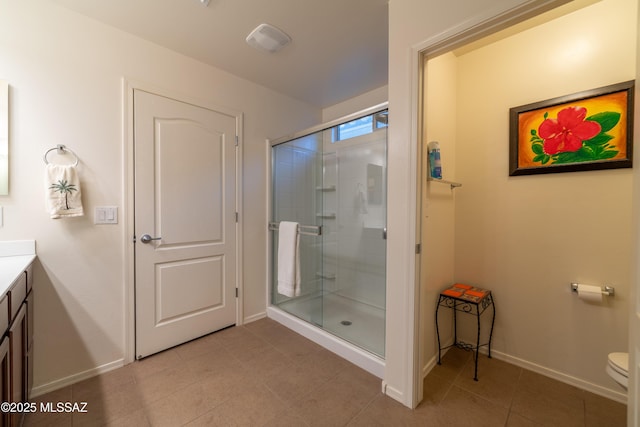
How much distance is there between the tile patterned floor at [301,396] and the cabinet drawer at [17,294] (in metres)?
0.73

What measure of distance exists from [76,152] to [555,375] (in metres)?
3.52

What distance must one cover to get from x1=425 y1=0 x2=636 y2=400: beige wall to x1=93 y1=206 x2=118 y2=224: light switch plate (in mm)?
2344

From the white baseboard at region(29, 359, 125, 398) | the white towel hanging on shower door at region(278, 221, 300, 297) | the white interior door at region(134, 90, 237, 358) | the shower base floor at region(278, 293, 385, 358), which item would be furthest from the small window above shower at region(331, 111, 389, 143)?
the white baseboard at region(29, 359, 125, 398)

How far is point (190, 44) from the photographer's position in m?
2.00

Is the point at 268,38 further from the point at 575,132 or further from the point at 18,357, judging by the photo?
the point at 18,357

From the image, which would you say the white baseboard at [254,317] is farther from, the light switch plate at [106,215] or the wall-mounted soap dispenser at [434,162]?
the wall-mounted soap dispenser at [434,162]

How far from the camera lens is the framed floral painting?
1524 mm

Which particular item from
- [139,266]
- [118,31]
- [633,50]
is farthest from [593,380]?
[118,31]

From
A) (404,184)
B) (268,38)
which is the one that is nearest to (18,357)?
(404,184)

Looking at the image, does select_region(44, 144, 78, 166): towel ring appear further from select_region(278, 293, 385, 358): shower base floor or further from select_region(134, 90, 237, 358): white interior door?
select_region(278, 293, 385, 358): shower base floor

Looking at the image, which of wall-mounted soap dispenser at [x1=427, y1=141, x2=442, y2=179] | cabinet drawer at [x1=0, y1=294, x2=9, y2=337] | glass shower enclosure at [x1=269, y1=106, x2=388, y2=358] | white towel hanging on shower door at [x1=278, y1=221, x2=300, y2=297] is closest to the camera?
cabinet drawer at [x1=0, y1=294, x2=9, y2=337]

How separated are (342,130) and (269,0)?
3.27 ft

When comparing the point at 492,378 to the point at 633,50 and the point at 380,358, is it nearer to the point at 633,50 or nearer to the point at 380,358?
the point at 380,358

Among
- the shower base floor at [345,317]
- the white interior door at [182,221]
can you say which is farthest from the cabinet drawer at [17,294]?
the shower base floor at [345,317]
